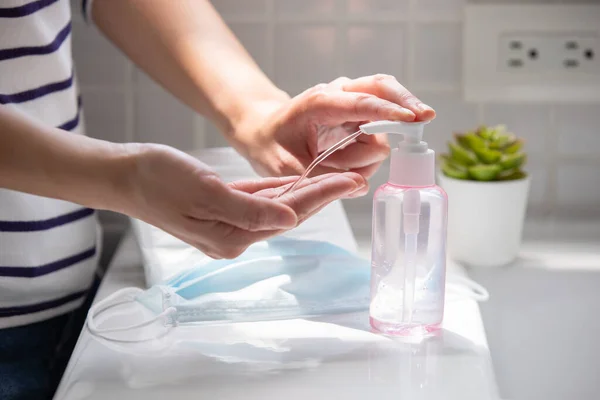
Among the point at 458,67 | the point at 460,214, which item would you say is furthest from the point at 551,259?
the point at 458,67

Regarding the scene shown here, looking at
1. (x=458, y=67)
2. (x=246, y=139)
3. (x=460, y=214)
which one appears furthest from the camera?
(x=458, y=67)

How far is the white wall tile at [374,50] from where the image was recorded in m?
0.99

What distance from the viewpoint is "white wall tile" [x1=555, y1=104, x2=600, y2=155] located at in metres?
1.01

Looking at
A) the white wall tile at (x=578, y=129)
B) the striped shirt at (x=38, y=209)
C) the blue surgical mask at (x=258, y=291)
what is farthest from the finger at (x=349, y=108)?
the white wall tile at (x=578, y=129)

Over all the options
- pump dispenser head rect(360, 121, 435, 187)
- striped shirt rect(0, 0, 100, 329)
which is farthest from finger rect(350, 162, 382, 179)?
striped shirt rect(0, 0, 100, 329)

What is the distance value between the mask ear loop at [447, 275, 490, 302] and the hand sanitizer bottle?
0.08m

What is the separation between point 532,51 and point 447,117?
0.42 ft

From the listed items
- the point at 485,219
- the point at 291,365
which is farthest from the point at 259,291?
the point at 485,219

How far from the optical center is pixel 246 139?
0.75m

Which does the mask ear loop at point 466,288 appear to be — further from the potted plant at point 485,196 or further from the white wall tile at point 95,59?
the white wall tile at point 95,59

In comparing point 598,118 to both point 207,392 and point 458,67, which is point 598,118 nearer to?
point 458,67

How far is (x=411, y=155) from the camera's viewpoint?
0.60 m

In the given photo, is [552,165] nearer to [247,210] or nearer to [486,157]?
[486,157]

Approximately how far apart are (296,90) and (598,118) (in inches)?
15.0
